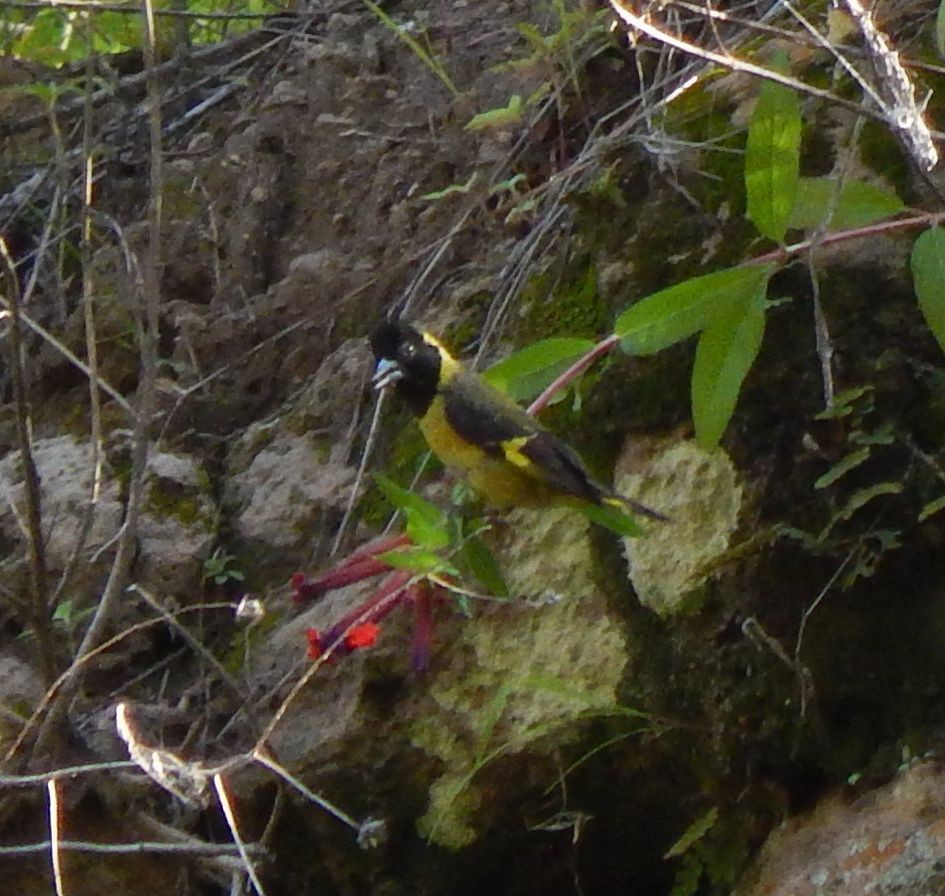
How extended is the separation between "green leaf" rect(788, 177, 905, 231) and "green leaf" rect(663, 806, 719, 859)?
92cm

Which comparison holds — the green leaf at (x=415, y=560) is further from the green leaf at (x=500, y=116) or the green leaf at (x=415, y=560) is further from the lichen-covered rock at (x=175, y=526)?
the green leaf at (x=500, y=116)

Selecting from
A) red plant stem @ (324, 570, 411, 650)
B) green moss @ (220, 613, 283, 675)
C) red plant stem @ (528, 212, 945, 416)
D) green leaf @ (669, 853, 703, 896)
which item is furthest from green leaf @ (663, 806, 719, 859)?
green moss @ (220, 613, 283, 675)

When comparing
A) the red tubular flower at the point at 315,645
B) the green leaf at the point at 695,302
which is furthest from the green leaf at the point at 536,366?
the red tubular flower at the point at 315,645

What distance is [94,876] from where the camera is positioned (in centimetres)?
233

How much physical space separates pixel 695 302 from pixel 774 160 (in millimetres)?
225

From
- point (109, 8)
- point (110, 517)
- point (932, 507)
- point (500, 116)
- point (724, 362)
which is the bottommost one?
point (932, 507)

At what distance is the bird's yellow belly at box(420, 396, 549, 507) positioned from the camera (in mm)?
2324

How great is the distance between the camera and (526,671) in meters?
2.38

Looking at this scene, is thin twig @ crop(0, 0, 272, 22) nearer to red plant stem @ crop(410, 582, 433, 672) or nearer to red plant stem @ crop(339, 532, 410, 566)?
red plant stem @ crop(339, 532, 410, 566)

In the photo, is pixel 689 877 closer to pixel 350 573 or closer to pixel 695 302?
pixel 350 573

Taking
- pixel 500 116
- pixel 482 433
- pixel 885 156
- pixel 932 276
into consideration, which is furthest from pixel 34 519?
pixel 885 156

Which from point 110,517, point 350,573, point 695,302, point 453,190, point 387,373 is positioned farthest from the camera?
point 453,190

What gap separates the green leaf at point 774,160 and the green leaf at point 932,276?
19cm

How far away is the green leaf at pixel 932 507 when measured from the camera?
2146mm
